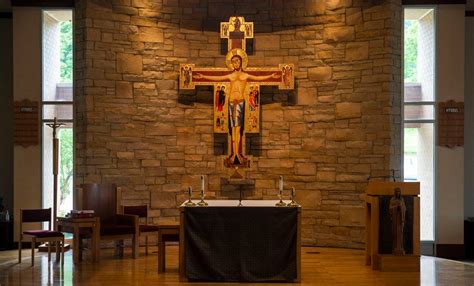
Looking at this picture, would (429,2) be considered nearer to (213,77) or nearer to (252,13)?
(252,13)

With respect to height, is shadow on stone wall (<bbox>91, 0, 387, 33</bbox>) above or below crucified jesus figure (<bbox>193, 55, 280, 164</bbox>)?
above

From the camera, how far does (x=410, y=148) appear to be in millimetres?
9898

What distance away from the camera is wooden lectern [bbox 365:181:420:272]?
25.0 ft

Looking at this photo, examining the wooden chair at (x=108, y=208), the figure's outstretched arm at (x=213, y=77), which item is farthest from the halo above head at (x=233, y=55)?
the wooden chair at (x=108, y=208)

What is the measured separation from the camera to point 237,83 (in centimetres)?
957

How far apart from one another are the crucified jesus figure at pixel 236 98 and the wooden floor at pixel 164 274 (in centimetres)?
176

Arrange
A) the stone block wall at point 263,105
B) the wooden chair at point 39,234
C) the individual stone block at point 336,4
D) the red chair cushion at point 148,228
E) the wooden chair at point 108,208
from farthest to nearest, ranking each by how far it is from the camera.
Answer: the individual stone block at point 336,4 < the stone block wall at point 263,105 < the red chair cushion at point 148,228 < the wooden chair at point 108,208 < the wooden chair at point 39,234

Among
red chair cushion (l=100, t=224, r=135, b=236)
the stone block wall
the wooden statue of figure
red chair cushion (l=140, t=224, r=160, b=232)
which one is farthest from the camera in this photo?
the stone block wall

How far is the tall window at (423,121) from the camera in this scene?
32.3 feet

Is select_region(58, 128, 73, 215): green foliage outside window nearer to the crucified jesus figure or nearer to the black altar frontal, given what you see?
the crucified jesus figure

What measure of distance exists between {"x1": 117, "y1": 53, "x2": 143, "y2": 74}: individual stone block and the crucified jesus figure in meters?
0.84

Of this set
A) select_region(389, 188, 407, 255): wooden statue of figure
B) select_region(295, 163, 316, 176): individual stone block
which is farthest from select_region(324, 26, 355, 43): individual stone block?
select_region(389, 188, 407, 255): wooden statue of figure

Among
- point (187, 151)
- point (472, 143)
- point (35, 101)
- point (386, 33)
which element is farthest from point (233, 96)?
point (472, 143)

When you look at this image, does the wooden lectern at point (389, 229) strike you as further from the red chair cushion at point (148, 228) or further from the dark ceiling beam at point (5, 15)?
the dark ceiling beam at point (5, 15)
